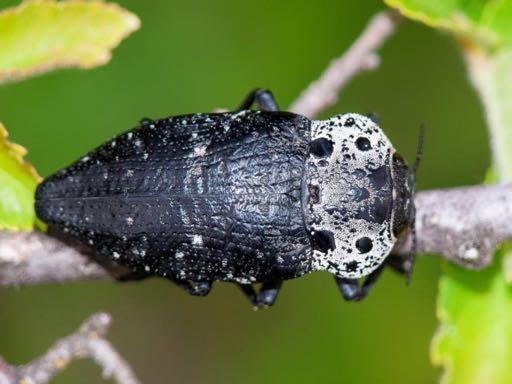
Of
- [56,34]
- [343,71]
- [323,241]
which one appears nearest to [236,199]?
[323,241]

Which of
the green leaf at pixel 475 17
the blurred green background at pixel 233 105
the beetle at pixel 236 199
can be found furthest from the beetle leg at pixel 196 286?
the blurred green background at pixel 233 105

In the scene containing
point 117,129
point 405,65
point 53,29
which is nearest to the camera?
point 53,29

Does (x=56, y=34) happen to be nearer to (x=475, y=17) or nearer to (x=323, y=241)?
(x=323, y=241)

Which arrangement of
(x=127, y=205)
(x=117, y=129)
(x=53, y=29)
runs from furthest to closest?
(x=117, y=129) → (x=127, y=205) → (x=53, y=29)

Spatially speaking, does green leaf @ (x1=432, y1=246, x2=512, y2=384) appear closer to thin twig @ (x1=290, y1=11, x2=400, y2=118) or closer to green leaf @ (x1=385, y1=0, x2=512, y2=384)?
green leaf @ (x1=385, y1=0, x2=512, y2=384)

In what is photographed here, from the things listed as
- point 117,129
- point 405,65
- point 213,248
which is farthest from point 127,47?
point 213,248

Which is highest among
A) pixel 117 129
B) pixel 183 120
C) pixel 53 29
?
pixel 53 29

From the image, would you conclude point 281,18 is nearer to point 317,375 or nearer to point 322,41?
point 322,41

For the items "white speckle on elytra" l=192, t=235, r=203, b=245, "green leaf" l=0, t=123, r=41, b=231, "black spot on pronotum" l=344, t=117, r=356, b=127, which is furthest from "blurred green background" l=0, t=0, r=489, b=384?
"green leaf" l=0, t=123, r=41, b=231
